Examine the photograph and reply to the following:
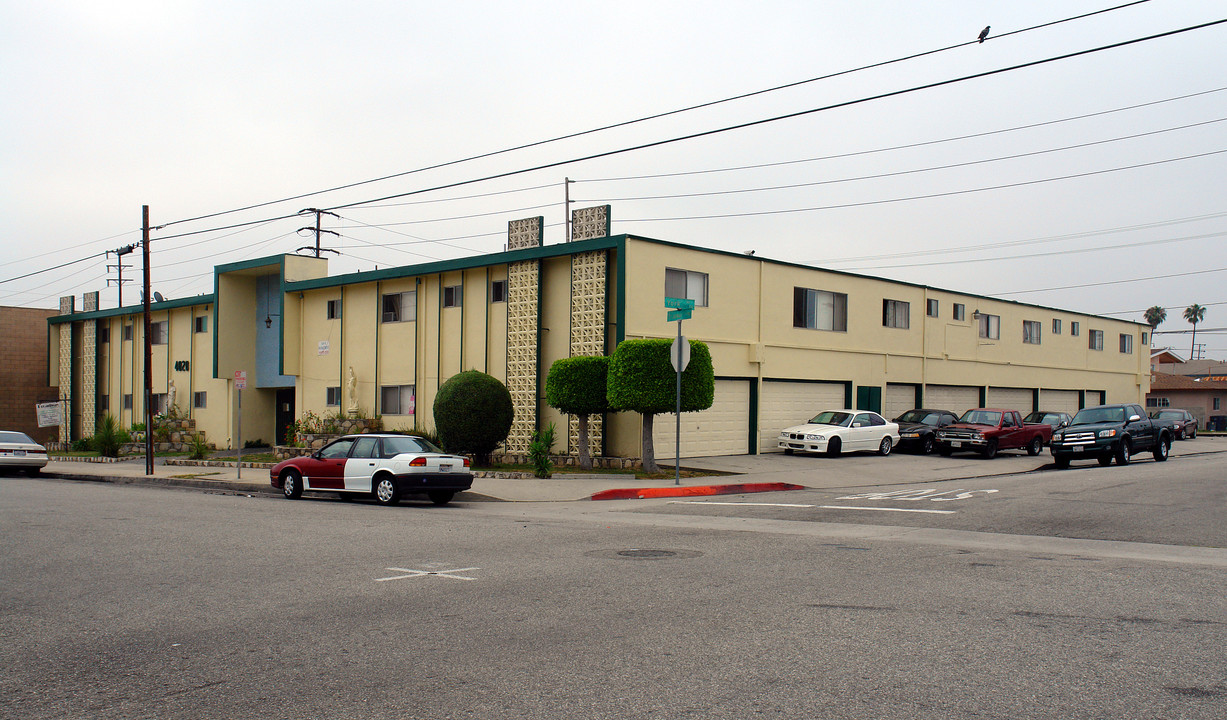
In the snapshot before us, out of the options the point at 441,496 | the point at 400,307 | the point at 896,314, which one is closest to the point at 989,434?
the point at 896,314

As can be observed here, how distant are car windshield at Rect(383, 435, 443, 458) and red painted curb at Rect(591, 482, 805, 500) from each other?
11.5ft

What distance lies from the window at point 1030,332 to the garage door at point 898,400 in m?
8.98

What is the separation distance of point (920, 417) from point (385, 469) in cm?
1950

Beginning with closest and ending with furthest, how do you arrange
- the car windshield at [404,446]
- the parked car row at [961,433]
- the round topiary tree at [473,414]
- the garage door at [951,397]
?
the car windshield at [404,446] < the round topiary tree at [473,414] < the parked car row at [961,433] < the garage door at [951,397]

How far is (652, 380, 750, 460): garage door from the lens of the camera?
2508 cm

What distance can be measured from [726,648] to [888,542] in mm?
5806

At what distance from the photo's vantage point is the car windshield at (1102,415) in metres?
25.7

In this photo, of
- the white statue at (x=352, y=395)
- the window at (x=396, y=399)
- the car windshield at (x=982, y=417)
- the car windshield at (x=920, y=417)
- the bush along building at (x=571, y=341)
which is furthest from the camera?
the white statue at (x=352, y=395)

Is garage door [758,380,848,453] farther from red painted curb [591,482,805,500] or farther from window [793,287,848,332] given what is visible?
red painted curb [591,482,805,500]

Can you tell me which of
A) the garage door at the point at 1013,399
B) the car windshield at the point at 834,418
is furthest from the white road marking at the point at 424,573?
the garage door at the point at 1013,399

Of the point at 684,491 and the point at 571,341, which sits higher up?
the point at 571,341

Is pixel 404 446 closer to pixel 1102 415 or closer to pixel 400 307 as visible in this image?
pixel 400 307

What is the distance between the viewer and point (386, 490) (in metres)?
17.4

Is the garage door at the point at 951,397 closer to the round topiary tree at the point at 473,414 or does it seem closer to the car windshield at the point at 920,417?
the car windshield at the point at 920,417
